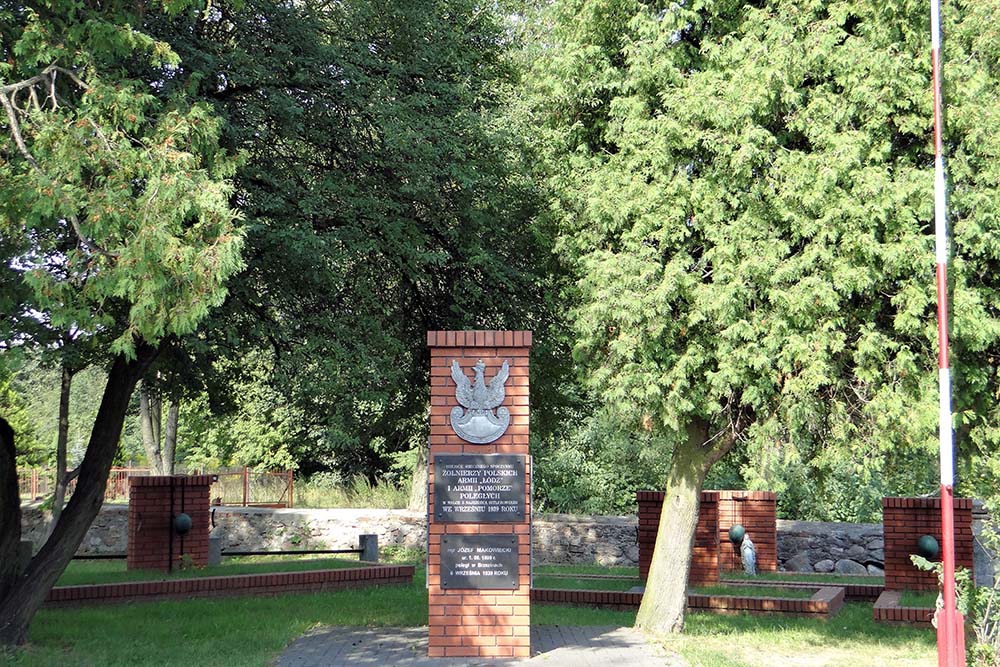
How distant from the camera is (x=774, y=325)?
32.4ft

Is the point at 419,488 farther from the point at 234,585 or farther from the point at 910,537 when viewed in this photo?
the point at 910,537

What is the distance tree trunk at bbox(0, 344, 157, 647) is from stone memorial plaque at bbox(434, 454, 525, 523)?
336cm

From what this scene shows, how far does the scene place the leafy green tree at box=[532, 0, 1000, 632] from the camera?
9.65m

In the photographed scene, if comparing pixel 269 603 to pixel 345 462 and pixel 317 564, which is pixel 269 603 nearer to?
pixel 317 564

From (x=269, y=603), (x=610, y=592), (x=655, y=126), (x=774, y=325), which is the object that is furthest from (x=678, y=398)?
(x=269, y=603)

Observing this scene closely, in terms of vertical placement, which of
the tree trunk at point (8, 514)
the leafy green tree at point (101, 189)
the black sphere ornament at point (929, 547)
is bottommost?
the black sphere ornament at point (929, 547)

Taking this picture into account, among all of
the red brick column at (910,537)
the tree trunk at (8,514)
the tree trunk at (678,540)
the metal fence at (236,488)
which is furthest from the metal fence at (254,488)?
the red brick column at (910,537)

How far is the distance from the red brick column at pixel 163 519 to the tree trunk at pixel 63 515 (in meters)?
4.51

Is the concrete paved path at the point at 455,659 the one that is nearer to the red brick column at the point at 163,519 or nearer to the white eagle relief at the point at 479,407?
the white eagle relief at the point at 479,407

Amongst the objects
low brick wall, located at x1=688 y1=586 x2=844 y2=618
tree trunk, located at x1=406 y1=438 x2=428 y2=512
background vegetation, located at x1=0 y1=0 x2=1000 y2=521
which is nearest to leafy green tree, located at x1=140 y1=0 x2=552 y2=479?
background vegetation, located at x1=0 y1=0 x2=1000 y2=521

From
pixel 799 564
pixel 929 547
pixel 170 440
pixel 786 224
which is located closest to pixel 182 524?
pixel 786 224

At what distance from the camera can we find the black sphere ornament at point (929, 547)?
1371cm

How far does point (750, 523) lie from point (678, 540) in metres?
6.46

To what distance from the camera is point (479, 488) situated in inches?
Result: 381
